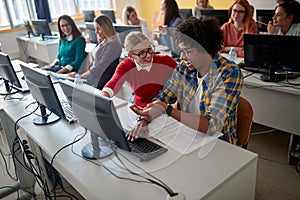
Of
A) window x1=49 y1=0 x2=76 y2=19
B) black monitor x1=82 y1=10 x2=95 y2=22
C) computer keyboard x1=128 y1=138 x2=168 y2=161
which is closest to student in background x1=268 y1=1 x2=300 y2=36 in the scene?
computer keyboard x1=128 y1=138 x2=168 y2=161

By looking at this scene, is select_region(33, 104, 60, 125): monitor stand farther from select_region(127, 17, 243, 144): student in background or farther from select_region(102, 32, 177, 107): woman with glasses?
select_region(127, 17, 243, 144): student in background

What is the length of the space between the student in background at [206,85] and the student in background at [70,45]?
1852mm

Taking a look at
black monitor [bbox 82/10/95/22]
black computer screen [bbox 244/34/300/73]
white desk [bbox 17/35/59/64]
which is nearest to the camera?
black computer screen [bbox 244/34/300/73]

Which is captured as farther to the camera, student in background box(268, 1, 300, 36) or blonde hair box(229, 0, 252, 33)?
blonde hair box(229, 0, 252, 33)

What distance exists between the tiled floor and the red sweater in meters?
0.85

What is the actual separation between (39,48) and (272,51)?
4.13m

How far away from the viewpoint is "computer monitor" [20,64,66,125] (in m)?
1.43

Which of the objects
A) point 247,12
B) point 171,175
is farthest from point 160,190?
point 247,12

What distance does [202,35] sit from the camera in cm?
143

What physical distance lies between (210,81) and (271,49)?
2.94 ft

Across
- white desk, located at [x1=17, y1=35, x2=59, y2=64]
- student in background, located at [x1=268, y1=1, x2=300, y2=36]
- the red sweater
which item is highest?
student in background, located at [x1=268, y1=1, x2=300, y2=36]

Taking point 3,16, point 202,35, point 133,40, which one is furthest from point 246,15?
point 3,16

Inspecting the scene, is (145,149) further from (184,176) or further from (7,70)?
(7,70)

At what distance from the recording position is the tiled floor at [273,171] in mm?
1899
